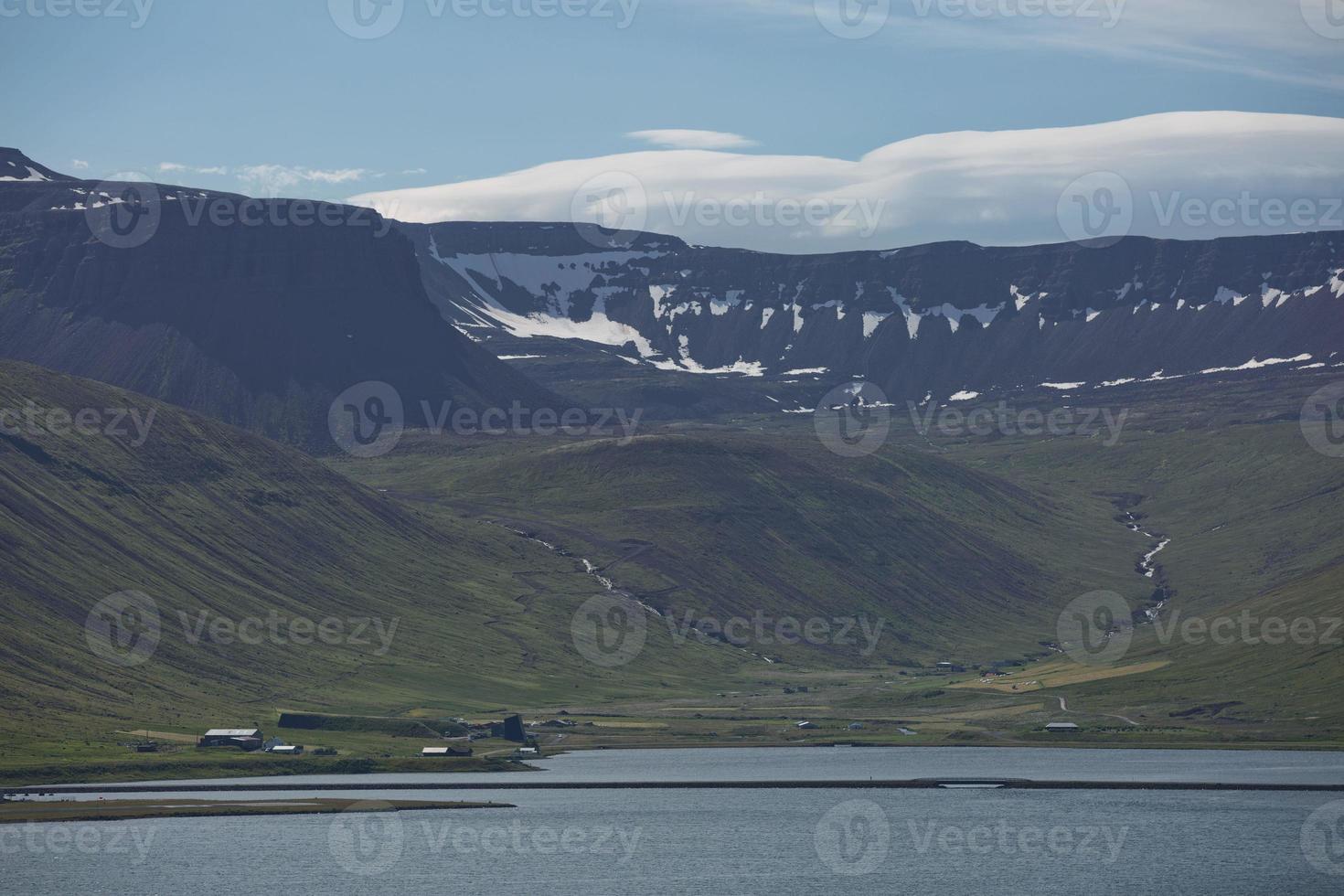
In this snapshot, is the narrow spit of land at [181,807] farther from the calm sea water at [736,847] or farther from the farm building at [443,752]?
the farm building at [443,752]

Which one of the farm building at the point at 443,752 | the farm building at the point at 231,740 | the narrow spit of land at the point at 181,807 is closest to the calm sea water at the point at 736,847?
the narrow spit of land at the point at 181,807

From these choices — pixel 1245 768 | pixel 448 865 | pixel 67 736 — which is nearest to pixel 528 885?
pixel 448 865

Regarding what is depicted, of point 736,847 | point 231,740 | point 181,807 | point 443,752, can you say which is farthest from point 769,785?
point 231,740

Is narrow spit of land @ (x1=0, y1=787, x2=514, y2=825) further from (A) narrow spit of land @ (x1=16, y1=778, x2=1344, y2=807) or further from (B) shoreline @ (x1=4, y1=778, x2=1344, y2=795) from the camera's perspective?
(B) shoreline @ (x1=4, y1=778, x2=1344, y2=795)

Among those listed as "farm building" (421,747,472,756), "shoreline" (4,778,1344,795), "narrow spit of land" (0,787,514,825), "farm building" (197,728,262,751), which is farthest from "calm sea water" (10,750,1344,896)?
"farm building" (197,728,262,751)

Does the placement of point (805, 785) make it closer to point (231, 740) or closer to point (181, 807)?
point (181, 807)

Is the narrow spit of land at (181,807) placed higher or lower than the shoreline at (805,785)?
lower

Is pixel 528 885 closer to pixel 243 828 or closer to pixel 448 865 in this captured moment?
pixel 448 865

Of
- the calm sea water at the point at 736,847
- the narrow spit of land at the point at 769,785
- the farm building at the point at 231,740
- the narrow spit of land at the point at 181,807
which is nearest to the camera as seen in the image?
the calm sea water at the point at 736,847
